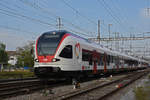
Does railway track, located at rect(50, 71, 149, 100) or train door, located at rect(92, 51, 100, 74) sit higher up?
Answer: train door, located at rect(92, 51, 100, 74)

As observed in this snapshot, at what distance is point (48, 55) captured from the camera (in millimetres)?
14109

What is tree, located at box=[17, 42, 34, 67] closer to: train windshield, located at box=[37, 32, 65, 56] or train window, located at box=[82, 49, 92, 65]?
train window, located at box=[82, 49, 92, 65]

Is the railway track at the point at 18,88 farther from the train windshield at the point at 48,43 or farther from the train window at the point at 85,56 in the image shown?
the train window at the point at 85,56

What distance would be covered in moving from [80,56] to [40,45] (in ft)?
10.7

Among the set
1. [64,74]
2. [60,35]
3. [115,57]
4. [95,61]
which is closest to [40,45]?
[60,35]

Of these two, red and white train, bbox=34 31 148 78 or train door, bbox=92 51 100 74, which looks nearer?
red and white train, bbox=34 31 148 78

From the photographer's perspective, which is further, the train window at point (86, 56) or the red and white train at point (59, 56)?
the train window at point (86, 56)

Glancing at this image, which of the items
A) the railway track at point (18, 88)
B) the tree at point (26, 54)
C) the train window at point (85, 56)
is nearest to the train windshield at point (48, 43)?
the railway track at point (18, 88)

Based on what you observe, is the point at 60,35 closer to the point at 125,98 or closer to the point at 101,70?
the point at 125,98

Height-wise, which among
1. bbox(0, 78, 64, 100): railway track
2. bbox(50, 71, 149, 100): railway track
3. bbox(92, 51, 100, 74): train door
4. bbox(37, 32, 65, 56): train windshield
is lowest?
bbox(50, 71, 149, 100): railway track

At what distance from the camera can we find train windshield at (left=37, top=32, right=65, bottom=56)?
14242 mm

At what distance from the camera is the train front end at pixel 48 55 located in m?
13.8

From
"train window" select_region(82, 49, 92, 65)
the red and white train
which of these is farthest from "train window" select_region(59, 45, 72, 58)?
"train window" select_region(82, 49, 92, 65)

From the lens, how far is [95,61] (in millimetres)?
20078
